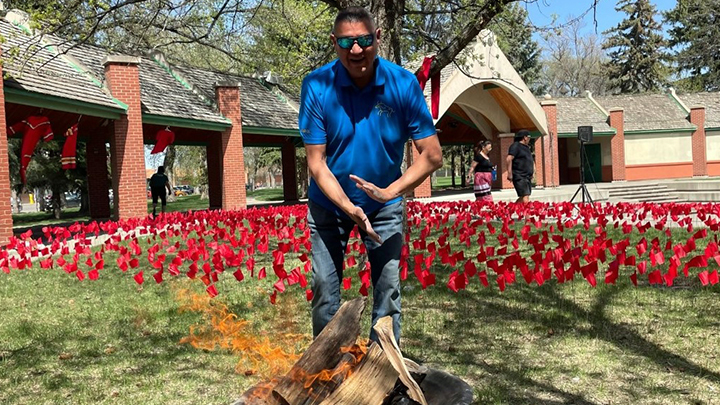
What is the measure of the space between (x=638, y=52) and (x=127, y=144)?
50.4m

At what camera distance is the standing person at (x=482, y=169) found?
13.1 metres

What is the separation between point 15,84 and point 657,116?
39011 mm

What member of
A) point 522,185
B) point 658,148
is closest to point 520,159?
point 522,185

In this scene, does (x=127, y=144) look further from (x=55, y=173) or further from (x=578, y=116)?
(x=578, y=116)

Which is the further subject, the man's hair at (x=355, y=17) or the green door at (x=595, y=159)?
the green door at (x=595, y=159)

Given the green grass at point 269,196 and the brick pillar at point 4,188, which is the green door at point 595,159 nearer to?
the green grass at point 269,196

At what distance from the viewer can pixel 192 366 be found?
4480 mm

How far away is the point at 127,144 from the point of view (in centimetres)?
1666

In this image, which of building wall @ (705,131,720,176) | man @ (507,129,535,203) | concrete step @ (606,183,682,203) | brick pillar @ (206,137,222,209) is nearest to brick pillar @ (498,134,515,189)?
concrete step @ (606,183,682,203)

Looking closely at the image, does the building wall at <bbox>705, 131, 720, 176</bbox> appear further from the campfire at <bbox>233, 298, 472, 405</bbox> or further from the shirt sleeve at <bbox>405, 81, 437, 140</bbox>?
the campfire at <bbox>233, 298, 472, 405</bbox>

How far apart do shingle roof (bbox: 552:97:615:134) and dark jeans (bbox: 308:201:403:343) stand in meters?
36.0

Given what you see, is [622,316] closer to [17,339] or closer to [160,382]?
[160,382]

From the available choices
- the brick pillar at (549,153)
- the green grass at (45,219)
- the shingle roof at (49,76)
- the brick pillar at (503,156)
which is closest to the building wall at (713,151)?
Answer: the brick pillar at (549,153)

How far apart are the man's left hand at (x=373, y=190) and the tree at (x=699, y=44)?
5486 centimetres
